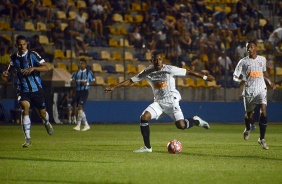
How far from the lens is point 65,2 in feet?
114

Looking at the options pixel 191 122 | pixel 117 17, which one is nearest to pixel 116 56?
pixel 117 17

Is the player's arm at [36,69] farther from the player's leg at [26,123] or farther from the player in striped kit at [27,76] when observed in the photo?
the player's leg at [26,123]

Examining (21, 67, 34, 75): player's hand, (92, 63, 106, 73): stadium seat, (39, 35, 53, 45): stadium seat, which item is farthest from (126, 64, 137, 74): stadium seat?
(21, 67, 34, 75): player's hand

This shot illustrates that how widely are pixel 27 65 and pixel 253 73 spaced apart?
5295mm

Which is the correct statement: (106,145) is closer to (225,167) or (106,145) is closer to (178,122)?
(178,122)

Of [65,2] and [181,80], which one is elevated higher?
[65,2]

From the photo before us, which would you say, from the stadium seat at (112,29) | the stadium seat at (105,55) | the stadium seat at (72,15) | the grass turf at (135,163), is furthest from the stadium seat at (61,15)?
the grass turf at (135,163)

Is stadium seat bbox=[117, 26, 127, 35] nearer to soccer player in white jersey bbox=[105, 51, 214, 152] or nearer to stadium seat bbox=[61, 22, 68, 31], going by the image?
stadium seat bbox=[61, 22, 68, 31]

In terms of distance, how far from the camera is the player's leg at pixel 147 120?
1598cm

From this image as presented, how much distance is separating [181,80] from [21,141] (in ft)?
53.0

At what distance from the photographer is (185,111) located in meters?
34.7

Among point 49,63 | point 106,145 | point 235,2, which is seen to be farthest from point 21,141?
point 235,2

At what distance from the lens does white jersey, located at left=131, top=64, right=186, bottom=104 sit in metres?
16.4

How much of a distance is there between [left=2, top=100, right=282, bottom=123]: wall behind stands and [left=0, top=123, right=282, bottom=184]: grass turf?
44.2 ft
